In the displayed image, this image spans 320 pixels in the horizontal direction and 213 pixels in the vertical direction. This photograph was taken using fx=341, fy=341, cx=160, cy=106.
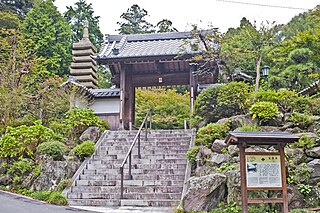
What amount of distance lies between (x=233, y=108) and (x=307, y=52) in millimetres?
6853

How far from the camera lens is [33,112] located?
14359mm

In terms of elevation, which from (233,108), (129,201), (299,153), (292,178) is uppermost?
(233,108)

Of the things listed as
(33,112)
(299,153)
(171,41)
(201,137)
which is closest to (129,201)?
(201,137)

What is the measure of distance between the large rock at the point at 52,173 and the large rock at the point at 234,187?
4.33 metres

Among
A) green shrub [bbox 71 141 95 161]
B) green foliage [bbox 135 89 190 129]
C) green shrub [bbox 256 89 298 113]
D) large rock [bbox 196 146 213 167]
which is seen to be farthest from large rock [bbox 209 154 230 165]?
green foliage [bbox 135 89 190 129]

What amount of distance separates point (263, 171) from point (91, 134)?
671 centimetres

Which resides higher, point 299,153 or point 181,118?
point 181,118

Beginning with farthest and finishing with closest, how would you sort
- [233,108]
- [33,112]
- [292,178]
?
1. [33,112]
2. [233,108]
3. [292,178]

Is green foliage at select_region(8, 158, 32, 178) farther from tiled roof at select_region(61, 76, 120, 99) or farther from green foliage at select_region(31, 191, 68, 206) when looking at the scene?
tiled roof at select_region(61, 76, 120, 99)

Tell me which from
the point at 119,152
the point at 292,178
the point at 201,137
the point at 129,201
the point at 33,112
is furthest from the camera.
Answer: the point at 33,112

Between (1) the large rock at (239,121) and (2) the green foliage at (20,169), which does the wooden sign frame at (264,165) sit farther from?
(2) the green foliage at (20,169)

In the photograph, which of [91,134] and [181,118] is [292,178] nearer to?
[91,134]

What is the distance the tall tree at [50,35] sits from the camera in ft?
77.9

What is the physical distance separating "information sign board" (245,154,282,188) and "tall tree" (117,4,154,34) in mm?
31835
